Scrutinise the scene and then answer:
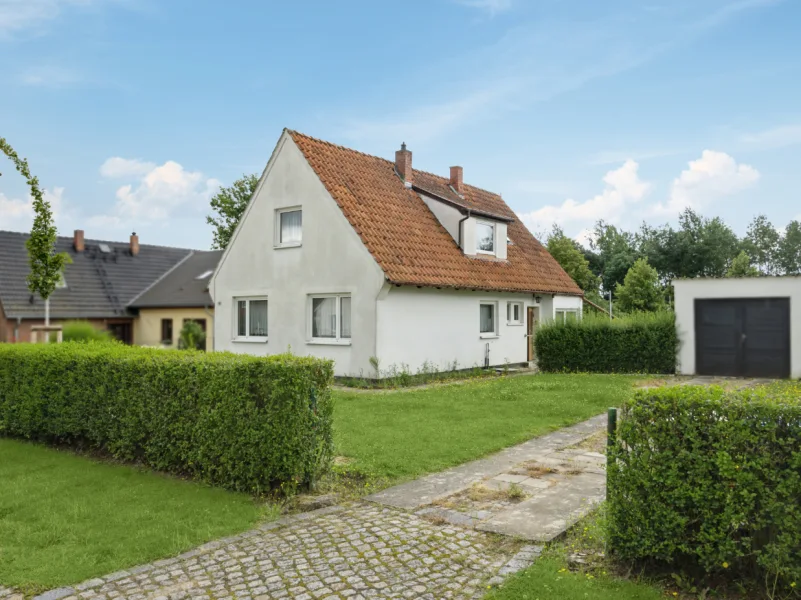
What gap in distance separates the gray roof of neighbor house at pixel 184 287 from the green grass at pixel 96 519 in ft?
85.5

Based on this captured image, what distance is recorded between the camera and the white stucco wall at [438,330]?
18.6 m

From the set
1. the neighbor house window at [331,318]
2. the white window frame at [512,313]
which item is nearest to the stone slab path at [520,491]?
the neighbor house window at [331,318]

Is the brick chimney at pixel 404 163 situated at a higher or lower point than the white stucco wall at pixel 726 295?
higher

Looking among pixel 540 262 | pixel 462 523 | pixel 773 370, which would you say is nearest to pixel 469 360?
pixel 540 262

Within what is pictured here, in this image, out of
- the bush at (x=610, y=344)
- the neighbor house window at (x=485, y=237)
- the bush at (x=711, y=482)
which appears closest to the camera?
the bush at (x=711, y=482)

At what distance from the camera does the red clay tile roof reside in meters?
19.1

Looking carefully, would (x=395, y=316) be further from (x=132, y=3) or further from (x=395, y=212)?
(x=132, y=3)

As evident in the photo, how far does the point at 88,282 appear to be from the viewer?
36.7m

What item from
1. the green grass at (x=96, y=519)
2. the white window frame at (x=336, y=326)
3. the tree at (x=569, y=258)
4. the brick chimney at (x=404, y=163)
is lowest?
the green grass at (x=96, y=519)

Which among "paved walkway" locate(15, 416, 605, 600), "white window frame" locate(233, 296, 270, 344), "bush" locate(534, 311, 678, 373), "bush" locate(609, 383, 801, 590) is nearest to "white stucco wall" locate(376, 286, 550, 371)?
"bush" locate(534, 311, 678, 373)

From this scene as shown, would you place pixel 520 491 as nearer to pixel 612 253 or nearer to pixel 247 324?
pixel 247 324

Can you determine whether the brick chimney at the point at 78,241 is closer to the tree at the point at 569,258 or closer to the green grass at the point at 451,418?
the green grass at the point at 451,418

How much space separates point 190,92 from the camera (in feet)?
60.0

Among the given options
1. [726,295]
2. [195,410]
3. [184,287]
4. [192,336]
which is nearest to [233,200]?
[184,287]
